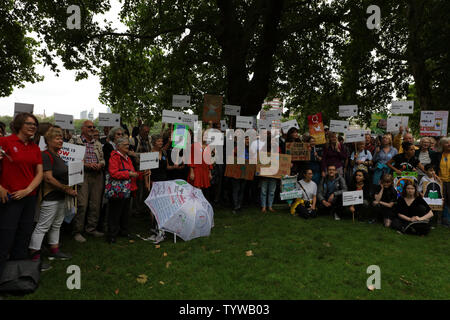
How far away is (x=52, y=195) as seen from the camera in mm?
4586

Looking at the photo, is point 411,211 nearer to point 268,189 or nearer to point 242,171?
point 268,189

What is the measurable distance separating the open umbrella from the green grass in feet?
1.04

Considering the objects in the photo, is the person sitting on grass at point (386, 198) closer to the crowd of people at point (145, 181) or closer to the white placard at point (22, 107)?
the crowd of people at point (145, 181)

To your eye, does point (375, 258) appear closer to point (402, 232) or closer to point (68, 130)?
point (402, 232)

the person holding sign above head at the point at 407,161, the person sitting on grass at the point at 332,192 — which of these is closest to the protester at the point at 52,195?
the person sitting on grass at the point at 332,192

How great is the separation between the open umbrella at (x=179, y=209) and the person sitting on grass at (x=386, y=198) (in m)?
4.40

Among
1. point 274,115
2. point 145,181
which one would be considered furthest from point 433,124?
point 145,181

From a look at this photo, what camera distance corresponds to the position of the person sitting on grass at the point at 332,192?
24.9ft

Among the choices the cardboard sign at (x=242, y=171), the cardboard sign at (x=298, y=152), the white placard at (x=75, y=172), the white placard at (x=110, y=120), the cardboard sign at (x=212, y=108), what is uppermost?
the cardboard sign at (x=212, y=108)

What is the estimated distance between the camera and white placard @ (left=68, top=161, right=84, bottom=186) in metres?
4.52

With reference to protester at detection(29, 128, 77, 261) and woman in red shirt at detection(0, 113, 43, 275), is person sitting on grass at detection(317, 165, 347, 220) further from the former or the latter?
woman in red shirt at detection(0, 113, 43, 275)

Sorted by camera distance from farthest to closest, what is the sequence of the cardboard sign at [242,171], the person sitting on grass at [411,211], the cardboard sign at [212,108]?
1. the cardboard sign at [212,108]
2. the cardboard sign at [242,171]
3. the person sitting on grass at [411,211]

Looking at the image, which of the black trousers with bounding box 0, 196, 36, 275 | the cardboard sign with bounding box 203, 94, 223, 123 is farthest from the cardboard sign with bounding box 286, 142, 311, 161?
the black trousers with bounding box 0, 196, 36, 275
